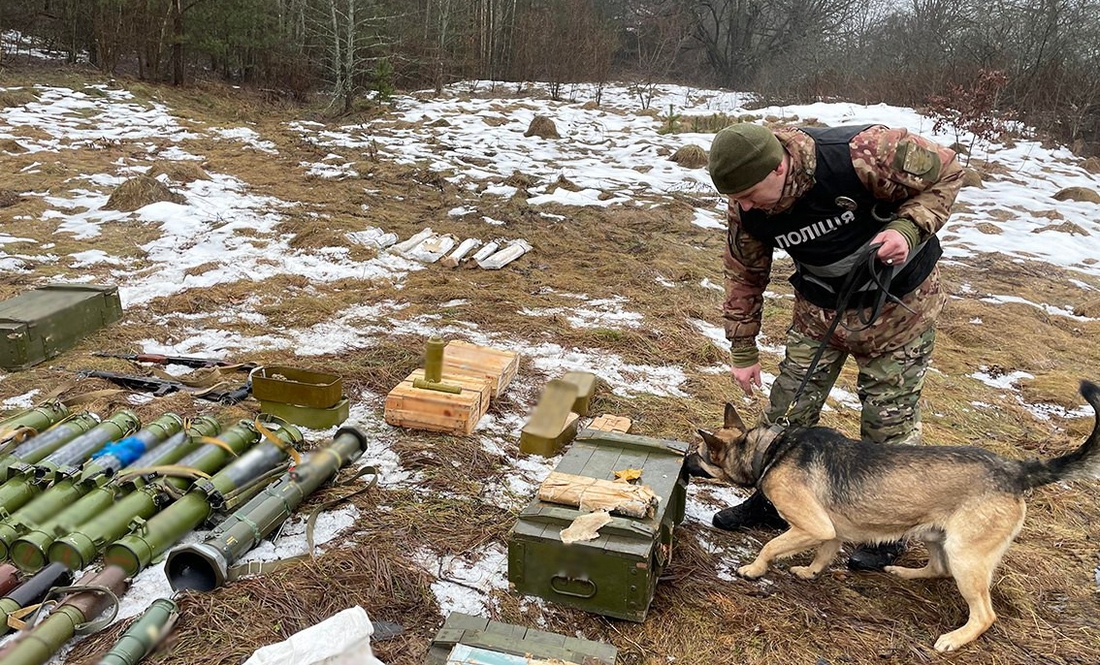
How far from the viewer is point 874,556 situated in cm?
346

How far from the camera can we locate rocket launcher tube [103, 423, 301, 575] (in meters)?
2.96

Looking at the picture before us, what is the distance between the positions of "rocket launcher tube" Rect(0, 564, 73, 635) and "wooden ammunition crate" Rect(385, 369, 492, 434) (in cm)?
192

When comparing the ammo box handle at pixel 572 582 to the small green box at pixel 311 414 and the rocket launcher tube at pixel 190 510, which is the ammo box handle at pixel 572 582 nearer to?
the rocket launcher tube at pixel 190 510

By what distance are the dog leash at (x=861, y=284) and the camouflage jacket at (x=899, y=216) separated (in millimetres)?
54

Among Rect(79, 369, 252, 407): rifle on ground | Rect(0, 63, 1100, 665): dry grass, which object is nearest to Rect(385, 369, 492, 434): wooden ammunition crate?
Rect(0, 63, 1100, 665): dry grass

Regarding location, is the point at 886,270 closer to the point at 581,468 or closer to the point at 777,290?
the point at 581,468

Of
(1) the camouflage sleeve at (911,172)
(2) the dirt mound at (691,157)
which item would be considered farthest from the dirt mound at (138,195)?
(2) the dirt mound at (691,157)

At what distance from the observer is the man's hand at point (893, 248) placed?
2.83 metres

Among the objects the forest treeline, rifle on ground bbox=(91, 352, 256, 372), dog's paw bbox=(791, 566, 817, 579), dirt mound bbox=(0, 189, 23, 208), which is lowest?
rifle on ground bbox=(91, 352, 256, 372)

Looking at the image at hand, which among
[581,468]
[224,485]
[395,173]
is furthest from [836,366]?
[395,173]

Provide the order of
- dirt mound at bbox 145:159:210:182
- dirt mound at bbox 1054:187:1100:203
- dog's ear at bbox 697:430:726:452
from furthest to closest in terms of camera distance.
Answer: dirt mound at bbox 1054:187:1100:203
dirt mound at bbox 145:159:210:182
dog's ear at bbox 697:430:726:452

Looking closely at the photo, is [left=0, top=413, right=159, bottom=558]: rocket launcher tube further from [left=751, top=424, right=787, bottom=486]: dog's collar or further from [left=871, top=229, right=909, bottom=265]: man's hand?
[left=871, top=229, right=909, bottom=265]: man's hand

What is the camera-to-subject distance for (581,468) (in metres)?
3.34

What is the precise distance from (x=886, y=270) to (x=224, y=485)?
10.6ft
